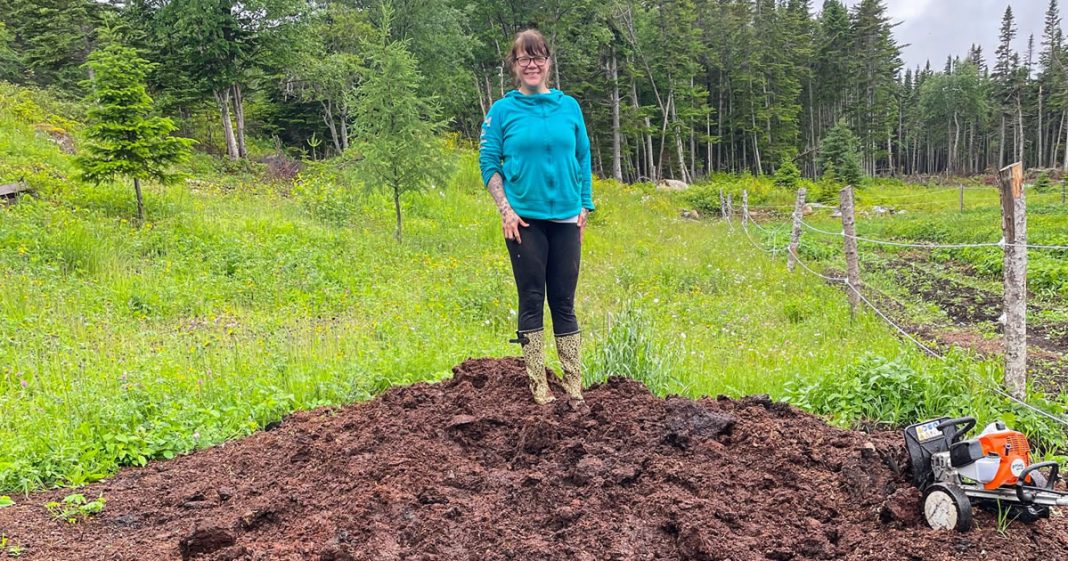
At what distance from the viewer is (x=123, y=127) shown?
35.0 feet

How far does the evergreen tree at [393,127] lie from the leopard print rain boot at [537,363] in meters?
10.00

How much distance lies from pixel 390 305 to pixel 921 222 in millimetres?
18916

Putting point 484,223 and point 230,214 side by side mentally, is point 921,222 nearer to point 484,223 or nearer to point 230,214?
point 484,223

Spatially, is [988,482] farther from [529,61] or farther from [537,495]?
[529,61]

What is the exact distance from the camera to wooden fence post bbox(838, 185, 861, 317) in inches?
277

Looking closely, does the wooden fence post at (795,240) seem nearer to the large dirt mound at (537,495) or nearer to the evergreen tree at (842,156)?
the large dirt mound at (537,495)

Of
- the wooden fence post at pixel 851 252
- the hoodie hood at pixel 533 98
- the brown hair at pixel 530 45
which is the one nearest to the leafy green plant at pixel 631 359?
the hoodie hood at pixel 533 98

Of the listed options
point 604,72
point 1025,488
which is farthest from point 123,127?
point 604,72

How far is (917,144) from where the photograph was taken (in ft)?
240

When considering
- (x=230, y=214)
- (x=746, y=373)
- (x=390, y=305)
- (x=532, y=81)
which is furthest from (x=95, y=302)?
(x=746, y=373)

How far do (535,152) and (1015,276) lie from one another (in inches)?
120

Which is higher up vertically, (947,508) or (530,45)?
(530,45)

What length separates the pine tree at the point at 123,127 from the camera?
10430 mm

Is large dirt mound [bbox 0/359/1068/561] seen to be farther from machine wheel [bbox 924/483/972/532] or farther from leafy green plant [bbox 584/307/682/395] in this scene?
leafy green plant [bbox 584/307/682/395]
